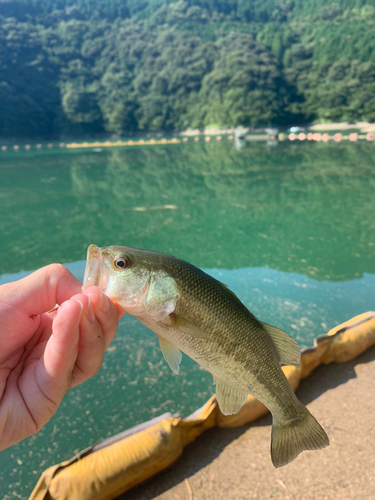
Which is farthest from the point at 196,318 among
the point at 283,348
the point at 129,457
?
the point at 129,457

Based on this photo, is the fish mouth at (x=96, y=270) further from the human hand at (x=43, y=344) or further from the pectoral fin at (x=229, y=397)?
the pectoral fin at (x=229, y=397)

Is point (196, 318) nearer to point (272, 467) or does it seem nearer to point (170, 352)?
point (170, 352)

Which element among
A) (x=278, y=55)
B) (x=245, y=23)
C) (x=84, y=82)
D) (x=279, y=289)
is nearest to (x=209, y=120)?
(x=278, y=55)

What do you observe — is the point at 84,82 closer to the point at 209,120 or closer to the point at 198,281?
the point at 209,120

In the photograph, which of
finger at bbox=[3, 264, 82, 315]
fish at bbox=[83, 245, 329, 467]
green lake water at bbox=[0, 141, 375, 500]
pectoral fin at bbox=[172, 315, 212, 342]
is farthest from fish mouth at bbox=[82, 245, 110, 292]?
green lake water at bbox=[0, 141, 375, 500]

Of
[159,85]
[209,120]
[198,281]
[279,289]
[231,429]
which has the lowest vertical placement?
[209,120]

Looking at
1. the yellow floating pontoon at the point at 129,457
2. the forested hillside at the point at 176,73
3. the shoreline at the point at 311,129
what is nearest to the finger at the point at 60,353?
the yellow floating pontoon at the point at 129,457

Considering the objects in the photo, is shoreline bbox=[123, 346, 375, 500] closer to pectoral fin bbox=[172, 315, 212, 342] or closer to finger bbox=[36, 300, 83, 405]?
finger bbox=[36, 300, 83, 405]
